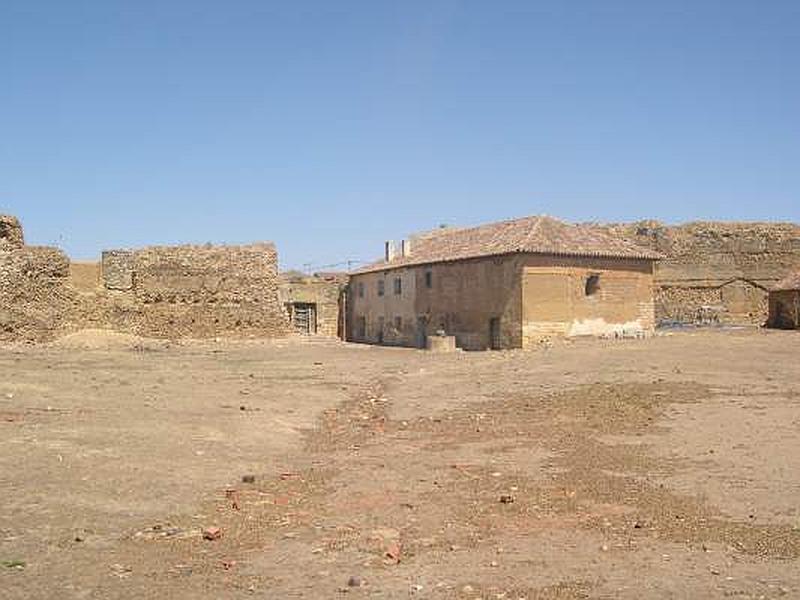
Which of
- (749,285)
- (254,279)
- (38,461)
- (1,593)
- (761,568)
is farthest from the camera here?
(749,285)

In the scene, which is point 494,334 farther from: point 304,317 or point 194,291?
point 304,317

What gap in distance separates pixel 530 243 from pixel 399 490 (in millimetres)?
22354

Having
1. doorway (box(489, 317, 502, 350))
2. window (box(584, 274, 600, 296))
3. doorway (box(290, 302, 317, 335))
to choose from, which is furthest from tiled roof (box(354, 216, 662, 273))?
doorway (box(290, 302, 317, 335))

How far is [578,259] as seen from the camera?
30250 mm

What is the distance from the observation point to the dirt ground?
217 inches

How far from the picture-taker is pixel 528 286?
29.1 m

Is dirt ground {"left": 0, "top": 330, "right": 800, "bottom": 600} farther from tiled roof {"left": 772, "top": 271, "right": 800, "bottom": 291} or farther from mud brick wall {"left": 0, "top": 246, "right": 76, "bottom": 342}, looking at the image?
tiled roof {"left": 772, "top": 271, "right": 800, "bottom": 291}

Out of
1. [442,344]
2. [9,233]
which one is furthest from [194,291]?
[442,344]

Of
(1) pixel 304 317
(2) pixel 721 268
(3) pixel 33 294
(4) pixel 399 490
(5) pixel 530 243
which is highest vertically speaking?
(2) pixel 721 268

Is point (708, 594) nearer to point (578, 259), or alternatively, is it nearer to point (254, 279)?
point (578, 259)

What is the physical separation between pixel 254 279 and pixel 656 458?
78.3 ft

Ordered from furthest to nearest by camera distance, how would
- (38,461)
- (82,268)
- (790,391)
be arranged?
(82,268)
(790,391)
(38,461)

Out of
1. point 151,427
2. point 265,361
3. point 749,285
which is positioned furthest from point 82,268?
point 749,285

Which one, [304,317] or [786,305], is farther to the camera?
[304,317]
